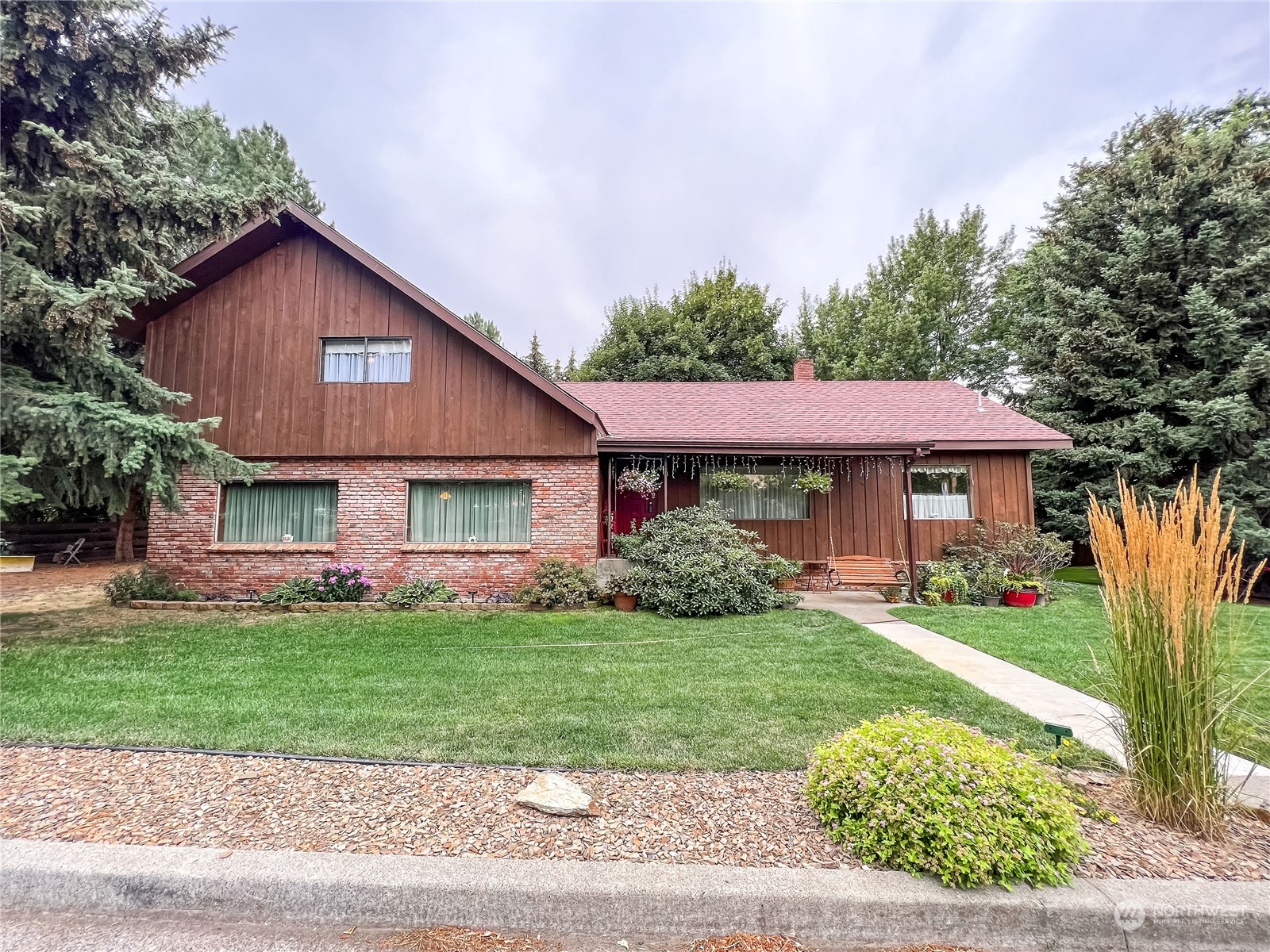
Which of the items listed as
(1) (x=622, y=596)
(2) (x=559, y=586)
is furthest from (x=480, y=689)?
(1) (x=622, y=596)

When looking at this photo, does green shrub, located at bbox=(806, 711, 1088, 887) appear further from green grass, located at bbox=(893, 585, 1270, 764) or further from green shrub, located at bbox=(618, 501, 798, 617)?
green shrub, located at bbox=(618, 501, 798, 617)

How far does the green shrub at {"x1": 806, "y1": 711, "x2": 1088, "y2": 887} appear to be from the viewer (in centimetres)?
211

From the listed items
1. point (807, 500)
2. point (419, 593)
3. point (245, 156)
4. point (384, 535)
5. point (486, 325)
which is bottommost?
point (419, 593)

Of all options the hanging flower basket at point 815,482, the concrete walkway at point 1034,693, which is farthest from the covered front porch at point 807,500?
the concrete walkway at point 1034,693

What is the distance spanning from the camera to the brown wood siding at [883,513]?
10.9 metres

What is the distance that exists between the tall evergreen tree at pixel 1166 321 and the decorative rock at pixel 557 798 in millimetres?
12426

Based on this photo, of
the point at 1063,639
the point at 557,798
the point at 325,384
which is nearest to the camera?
the point at 557,798

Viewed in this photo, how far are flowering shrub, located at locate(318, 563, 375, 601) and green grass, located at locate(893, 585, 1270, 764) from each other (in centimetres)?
810

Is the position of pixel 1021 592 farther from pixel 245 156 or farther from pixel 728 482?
pixel 245 156

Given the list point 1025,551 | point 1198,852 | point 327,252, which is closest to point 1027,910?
point 1198,852

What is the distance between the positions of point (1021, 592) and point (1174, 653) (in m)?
7.77

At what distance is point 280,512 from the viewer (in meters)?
9.21

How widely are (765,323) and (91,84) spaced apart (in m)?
21.0

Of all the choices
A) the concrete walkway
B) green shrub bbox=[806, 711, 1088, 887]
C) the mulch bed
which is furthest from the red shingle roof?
green shrub bbox=[806, 711, 1088, 887]
